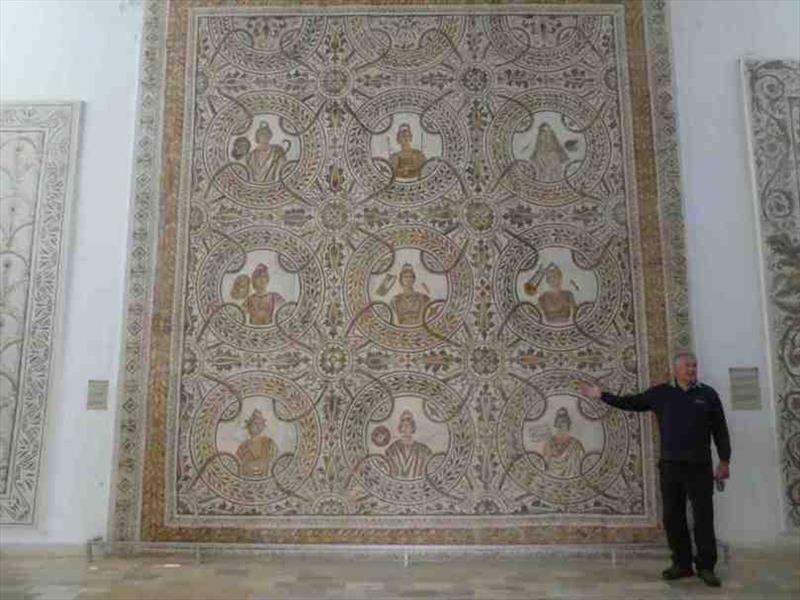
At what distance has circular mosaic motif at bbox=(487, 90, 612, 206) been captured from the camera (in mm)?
4684

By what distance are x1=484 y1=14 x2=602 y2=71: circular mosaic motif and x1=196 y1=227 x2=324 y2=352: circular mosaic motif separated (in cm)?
181

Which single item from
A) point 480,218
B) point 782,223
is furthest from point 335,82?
point 782,223

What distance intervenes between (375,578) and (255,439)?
109cm

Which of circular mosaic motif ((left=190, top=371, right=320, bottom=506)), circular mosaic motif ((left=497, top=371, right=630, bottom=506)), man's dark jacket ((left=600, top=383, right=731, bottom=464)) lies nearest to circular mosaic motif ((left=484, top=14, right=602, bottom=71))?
circular mosaic motif ((left=497, top=371, right=630, bottom=506))

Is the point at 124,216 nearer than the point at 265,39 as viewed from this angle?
Yes

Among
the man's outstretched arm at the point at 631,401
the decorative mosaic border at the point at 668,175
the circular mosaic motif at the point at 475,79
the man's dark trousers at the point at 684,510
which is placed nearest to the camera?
the man's dark trousers at the point at 684,510

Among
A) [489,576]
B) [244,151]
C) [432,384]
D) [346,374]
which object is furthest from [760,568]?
[244,151]

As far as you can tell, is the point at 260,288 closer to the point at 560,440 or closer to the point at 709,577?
the point at 560,440

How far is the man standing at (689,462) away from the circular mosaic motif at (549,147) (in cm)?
132

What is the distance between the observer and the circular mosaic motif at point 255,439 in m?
4.39

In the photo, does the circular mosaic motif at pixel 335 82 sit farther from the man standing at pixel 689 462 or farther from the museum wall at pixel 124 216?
the man standing at pixel 689 462

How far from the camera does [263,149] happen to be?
15.7 ft

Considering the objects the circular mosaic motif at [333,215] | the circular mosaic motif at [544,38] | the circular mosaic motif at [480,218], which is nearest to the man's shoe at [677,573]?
the circular mosaic motif at [480,218]

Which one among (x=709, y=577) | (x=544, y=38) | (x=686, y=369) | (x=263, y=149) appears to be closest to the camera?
(x=709, y=577)
